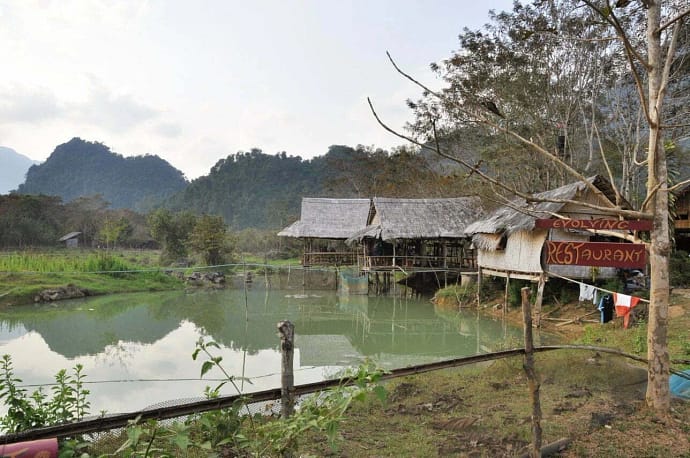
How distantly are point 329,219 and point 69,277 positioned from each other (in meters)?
10.3

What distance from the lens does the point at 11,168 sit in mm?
147500

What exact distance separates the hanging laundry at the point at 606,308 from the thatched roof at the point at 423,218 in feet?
22.3

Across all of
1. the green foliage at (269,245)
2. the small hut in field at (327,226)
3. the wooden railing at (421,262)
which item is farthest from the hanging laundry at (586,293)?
the green foliage at (269,245)

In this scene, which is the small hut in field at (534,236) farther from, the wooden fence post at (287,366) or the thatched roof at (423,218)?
the wooden fence post at (287,366)

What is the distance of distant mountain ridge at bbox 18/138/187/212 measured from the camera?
5809cm

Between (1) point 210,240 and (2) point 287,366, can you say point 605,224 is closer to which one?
(2) point 287,366

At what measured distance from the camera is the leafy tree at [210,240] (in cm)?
2205

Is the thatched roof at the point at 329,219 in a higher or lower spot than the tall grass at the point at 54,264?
higher

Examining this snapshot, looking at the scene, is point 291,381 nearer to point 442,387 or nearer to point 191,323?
point 442,387

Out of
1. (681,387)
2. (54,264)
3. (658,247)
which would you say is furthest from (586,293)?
(54,264)

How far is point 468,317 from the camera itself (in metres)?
12.7

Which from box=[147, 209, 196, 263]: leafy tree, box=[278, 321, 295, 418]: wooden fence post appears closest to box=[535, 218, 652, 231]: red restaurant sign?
box=[278, 321, 295, 418]: wooden fence post

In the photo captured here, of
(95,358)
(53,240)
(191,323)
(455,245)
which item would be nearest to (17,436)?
(95,358)

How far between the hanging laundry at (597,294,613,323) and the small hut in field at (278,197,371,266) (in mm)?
11569
